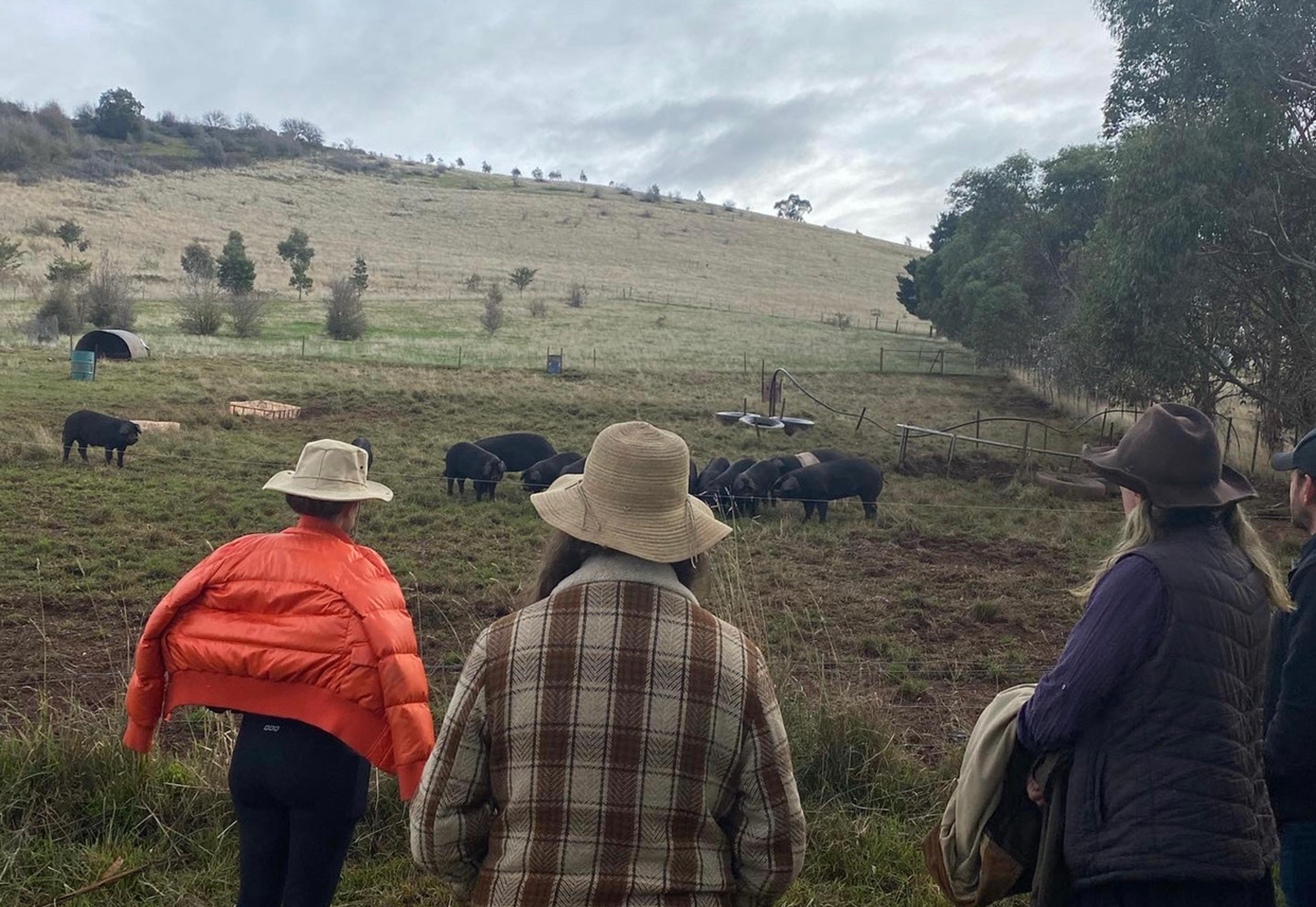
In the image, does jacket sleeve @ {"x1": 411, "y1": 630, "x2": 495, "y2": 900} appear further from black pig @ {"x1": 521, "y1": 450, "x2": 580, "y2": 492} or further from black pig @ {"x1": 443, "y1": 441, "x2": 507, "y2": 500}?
black pig @ {"x1": 443, "y1": 441, "x2": 507, "y2": 500}

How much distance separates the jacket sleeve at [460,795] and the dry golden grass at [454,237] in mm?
40337

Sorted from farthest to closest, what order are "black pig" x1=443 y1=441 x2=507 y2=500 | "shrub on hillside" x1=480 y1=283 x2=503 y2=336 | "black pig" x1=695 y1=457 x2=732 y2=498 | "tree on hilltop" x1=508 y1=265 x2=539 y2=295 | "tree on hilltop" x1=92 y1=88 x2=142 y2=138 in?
1. "tree on hilltop" x1=92 y1=88 x2=142 y2=138
2. "tree on hilltop" x1=508 y1=265 x2=539 y2=295
3. "shrub on hillside" x1=480 y1=283 x2=503 y2=336
4. "black pig" x1=695 y1=457 x2=732 y2=498
5. "black pig" x1=443 y1=441 x2=507 y2=500

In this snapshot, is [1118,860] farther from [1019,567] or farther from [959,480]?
[959,480]

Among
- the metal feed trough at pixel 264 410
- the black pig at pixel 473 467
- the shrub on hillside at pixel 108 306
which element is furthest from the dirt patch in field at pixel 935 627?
the shrub on hillside at pixel 108 306

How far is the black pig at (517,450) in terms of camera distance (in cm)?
1384

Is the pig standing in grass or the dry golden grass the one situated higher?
the dry golden grass

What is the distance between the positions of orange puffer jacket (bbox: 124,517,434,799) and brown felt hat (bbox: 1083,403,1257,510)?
1.98 metres

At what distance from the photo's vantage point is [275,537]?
9.74 ft

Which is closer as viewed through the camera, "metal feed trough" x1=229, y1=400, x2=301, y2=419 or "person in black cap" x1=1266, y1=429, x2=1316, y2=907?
"person in black cap" x1=1266, y1=429, x2=1316, y2=907

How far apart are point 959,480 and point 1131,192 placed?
5.56m

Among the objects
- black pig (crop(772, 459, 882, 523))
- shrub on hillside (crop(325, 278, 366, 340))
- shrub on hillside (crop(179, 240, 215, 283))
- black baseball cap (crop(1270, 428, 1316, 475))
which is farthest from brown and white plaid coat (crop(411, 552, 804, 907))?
shrub on hillside (crop(179, 240, 215, 283))

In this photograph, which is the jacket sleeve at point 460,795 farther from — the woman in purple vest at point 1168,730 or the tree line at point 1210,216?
the tree line at point 1210,216

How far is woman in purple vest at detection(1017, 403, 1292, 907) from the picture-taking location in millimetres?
2166

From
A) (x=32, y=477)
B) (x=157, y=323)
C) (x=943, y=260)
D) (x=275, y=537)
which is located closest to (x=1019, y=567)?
(x=275, y=537)
